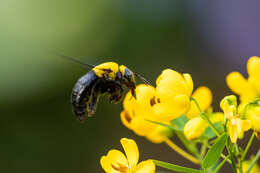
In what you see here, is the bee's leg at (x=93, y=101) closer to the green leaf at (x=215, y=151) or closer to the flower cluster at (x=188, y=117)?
the flower cluster at (x=188, y=117)

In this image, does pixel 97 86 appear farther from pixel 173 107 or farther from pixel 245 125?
pixel 245 125

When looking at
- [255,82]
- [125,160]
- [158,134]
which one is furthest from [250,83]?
[125,160]

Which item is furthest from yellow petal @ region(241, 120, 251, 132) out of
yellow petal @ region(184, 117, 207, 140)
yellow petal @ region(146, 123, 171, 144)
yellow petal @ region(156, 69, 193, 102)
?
yellow petal @ region(146, 123, 171, 144)

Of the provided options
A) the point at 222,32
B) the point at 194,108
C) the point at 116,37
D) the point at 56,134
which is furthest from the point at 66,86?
the point at 194,108

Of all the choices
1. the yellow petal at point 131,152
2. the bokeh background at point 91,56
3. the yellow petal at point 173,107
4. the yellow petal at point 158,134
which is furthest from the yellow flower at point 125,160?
the bokeh background at point 91,56

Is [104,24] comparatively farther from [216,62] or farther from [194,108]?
[194,108]

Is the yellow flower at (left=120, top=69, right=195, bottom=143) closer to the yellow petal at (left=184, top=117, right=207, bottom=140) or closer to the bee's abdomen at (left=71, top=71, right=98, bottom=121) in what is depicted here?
the yellow petal at (left=184, top=117, right=207, bottom=140)
